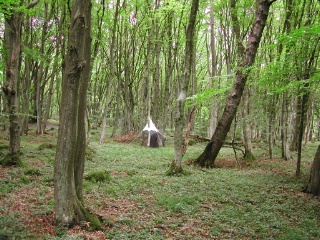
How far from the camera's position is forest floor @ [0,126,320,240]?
17.1ft

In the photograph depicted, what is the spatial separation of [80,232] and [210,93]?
7.24 m

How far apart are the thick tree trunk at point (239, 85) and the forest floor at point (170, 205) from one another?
1.50 meters

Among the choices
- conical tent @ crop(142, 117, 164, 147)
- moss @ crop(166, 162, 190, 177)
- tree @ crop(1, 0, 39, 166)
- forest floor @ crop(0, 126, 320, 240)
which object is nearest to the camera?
forest floor @ crop(0, 126, 320, 240)

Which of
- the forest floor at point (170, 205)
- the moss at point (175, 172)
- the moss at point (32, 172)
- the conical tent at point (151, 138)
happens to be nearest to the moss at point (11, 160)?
the forest floor at point (170, 205)

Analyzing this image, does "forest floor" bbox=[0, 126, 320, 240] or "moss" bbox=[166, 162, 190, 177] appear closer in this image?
"forest floor" bbox=[0, 126, 320, 240]

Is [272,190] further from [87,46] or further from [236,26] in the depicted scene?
[236,26]

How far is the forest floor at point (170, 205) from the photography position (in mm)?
5223

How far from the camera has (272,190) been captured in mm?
9070

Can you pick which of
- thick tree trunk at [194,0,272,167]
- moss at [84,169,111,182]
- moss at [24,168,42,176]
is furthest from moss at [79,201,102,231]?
thick tree trunk at [194,0,272,167]

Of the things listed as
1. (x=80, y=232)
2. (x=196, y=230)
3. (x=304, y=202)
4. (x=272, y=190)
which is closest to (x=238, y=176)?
→ (x=272, y=190)

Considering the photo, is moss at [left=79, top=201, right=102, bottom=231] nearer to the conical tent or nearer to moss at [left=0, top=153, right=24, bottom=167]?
moss at [left=0, top=153, right=24, bottom=167]

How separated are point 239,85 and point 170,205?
6.72 metres

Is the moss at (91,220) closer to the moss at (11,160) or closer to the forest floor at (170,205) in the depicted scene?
the forest floor at (170,205)

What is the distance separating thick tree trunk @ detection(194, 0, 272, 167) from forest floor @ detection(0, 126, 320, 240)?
1.50 metres
